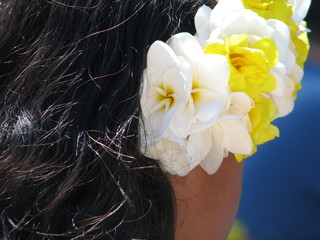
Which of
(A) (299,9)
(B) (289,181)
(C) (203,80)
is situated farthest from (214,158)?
(B) (289,181)

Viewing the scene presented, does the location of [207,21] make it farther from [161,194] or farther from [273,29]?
[161,194]

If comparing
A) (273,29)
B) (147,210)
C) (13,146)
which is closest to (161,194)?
(147,210)

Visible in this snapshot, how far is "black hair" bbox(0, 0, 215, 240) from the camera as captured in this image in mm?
1047

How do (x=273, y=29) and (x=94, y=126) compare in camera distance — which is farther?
(x=273, y=29)

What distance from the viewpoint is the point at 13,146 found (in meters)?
1.07

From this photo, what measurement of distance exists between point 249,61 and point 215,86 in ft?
0.28

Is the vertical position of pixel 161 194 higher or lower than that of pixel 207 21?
lower

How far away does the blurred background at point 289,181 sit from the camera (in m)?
2.28

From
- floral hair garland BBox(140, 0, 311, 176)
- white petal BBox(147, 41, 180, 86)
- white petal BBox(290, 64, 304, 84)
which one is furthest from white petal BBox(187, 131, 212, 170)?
white petal BBox(290, 64, 304, 84)

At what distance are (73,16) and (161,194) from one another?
1.16ft

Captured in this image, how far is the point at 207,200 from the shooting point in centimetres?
129

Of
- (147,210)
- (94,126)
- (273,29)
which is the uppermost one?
(273,29)

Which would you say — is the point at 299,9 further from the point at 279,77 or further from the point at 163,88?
the point at 163,88

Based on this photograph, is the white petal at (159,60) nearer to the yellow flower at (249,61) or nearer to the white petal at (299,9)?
the yellow flower at (249,61)
